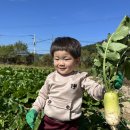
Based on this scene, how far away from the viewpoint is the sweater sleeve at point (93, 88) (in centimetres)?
352

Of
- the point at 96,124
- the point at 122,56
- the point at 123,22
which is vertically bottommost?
the point at 96,124

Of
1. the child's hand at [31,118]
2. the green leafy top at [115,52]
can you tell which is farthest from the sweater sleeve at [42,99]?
the green leafy top at [115,52]

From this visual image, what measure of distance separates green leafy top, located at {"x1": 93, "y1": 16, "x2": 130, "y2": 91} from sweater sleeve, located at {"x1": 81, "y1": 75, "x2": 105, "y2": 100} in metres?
0.26

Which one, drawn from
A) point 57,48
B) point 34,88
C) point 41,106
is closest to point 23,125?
point 41,106

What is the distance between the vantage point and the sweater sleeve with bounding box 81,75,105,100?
3.52 metres

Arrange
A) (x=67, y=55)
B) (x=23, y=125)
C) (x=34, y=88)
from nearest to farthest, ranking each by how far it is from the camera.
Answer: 1. (x=67, y=55)
2. (x=23, y=125)
3. (x=34, y=88)

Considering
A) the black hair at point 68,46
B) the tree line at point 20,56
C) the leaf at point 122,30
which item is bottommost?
the black hair at point 68,46

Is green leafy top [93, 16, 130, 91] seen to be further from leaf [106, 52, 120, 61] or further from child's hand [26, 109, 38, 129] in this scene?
child's hand [26, 109, 38, 129]

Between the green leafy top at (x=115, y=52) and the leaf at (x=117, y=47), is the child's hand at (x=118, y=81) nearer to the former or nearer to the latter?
the green leafy top at (x=115, y=52)

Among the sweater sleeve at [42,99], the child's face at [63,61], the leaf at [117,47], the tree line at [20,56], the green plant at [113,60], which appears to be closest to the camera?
the green plant at [113,60]

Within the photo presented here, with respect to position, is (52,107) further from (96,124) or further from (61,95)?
(96,124)

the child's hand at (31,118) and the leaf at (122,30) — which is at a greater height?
the leaf at (122,30)

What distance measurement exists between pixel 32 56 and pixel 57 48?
43.8 metres

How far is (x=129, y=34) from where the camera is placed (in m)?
3.32
